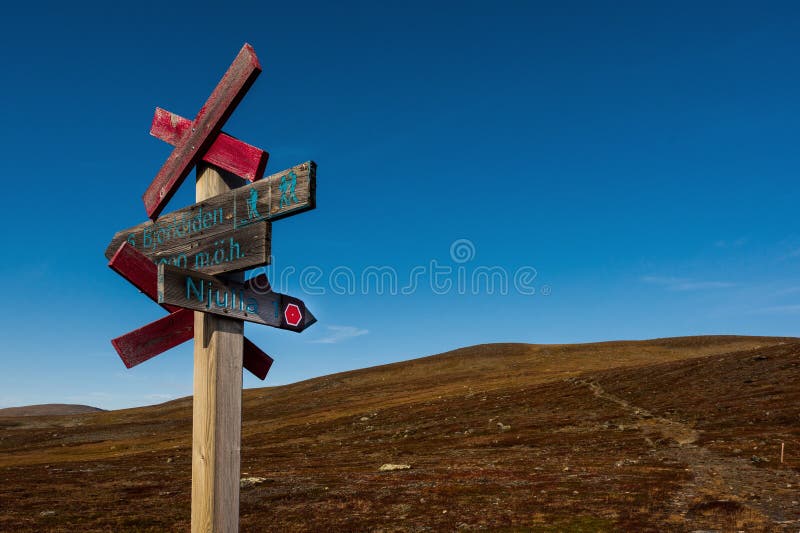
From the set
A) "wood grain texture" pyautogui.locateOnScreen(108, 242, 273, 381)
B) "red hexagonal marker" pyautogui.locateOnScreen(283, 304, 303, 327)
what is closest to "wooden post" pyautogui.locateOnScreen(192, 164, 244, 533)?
"wood grain texture" pyautogui.locateOnScreen(108, 242, 273, 381)

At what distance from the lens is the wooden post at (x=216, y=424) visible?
571 cm

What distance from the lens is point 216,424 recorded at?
582cm

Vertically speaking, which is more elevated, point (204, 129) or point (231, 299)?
point (204, 129)

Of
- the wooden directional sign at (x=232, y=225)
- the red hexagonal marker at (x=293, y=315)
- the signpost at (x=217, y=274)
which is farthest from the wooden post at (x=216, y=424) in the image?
the wooden directional sign at (x=232, y=225)

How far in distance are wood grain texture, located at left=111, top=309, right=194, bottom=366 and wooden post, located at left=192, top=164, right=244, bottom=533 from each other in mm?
249

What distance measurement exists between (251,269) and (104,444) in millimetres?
100096

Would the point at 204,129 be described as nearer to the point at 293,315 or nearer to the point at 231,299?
the point at 231,299

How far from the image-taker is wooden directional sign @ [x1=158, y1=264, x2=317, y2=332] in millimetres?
5586

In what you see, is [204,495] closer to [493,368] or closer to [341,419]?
[341,419]

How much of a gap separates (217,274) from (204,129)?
1545 mm

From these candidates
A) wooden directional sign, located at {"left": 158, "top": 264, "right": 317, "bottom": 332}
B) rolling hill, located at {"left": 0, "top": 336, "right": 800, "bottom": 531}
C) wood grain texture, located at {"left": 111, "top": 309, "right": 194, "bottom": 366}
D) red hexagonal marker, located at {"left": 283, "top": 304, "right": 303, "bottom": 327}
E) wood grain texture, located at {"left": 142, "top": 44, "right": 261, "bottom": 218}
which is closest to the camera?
wooden directional sign, located at {"left": 158, "top": 264, "right": 317, "bottom": 332}

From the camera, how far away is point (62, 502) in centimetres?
3130

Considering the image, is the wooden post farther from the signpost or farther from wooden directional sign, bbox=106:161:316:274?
wooden directional sign, bbox=106:161:316:274

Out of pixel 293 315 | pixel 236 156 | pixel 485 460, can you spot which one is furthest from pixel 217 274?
pixel 485 460
